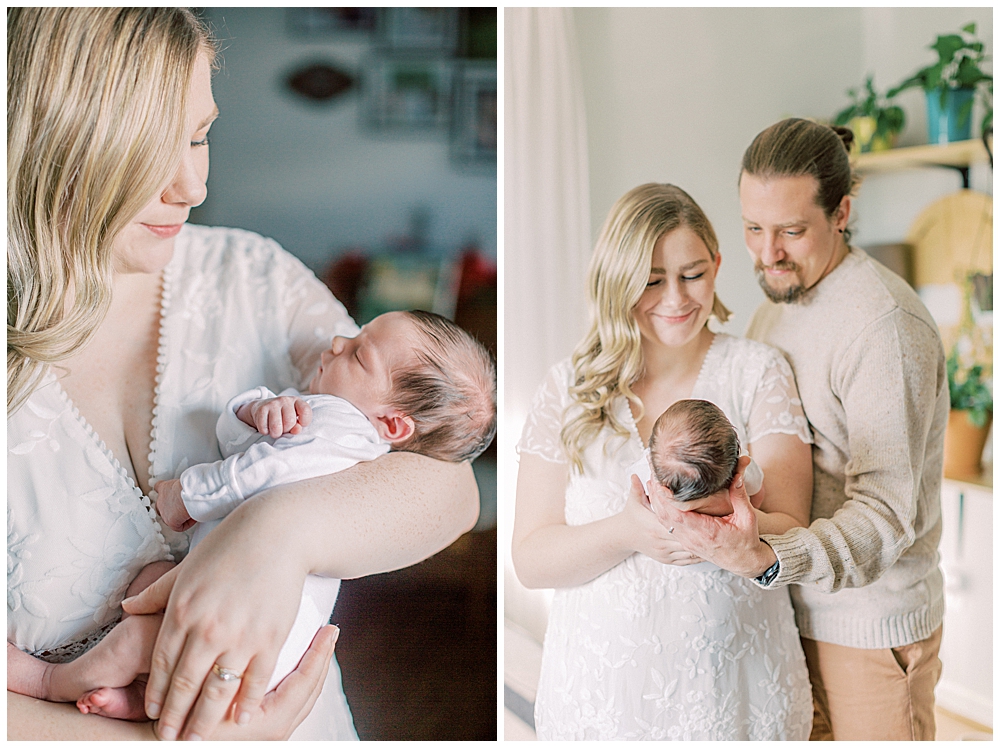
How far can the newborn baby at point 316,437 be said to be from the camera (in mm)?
1341

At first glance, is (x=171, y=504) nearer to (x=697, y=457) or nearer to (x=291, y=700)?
(x=291, y=700)

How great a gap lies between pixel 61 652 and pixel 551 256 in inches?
45.7

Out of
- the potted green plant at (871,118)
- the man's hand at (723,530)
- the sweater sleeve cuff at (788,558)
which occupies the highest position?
the potted green plant at (871,118)

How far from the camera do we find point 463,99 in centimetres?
154

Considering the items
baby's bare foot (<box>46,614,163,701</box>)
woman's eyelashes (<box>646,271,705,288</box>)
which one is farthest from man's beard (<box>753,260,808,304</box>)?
baby's bare foot (<box>46,614,163,701</box>)

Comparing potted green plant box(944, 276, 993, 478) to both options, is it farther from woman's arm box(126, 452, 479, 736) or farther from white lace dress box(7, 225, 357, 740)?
white lace dress box(7, 225, 357, 740)

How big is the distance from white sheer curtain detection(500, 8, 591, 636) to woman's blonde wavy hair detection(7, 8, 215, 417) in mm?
619

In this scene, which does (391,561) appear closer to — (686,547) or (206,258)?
(686,547)

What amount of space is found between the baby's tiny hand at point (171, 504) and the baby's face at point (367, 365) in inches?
11.5

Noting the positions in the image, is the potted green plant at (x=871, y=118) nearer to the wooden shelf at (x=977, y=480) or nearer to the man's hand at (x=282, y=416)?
the wooden shelf at (x=977, y=480)

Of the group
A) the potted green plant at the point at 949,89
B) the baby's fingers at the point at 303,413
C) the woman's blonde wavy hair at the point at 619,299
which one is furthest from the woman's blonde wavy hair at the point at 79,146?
the potted green plant at the point at 949,89

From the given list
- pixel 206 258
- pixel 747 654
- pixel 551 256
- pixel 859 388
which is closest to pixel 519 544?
pixel 747 654

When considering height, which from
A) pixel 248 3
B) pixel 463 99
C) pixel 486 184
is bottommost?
pixel 486 184

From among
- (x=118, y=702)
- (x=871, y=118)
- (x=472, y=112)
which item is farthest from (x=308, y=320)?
(x=871, y=118)
